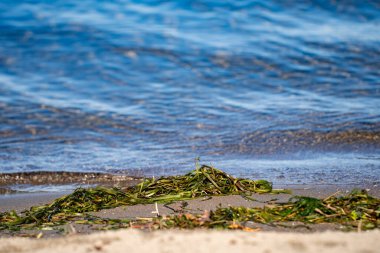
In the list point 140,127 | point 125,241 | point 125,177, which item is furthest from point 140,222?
point 140,127

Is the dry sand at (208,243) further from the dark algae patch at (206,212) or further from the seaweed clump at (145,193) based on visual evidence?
the seaweed clump at (145,193)

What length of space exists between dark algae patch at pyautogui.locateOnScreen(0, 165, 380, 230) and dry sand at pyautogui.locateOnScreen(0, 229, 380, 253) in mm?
499

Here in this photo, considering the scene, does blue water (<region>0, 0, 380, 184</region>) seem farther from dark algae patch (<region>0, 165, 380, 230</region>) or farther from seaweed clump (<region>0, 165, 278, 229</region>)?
dark algae patch (<region>0, 165, 380, 230</region>)

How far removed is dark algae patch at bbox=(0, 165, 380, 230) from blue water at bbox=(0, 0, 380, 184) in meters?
1.05

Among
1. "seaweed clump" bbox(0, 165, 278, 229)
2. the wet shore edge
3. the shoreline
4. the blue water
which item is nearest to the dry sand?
the wet shore edge

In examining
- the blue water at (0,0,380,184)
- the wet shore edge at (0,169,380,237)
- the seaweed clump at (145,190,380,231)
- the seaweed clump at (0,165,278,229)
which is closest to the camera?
the seaweed clump at (145,190,380,231)

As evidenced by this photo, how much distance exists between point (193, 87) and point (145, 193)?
528cm

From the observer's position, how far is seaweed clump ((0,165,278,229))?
404 cm

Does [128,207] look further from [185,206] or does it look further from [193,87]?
[193,87]

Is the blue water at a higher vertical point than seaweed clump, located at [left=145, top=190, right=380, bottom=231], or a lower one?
higher

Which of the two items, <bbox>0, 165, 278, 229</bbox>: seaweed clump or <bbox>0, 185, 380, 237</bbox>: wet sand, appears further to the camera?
<bbox>0, 165, 278, 229</bbox>: seaweed clump

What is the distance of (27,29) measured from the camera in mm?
11625

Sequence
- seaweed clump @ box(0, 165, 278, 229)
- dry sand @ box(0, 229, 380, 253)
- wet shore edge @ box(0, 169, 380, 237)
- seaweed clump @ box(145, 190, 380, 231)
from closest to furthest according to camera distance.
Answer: dry sand @ box(0, 229, 380, 253), seaweed clump @ box(145, 190, 380, 231), wet shore edge @ box(0, 169, 380, 237), seaweed clump @ box(0, 165, 278, 229)

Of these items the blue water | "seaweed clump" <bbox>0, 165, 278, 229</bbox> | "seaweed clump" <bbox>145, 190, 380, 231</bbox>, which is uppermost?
the blue water
